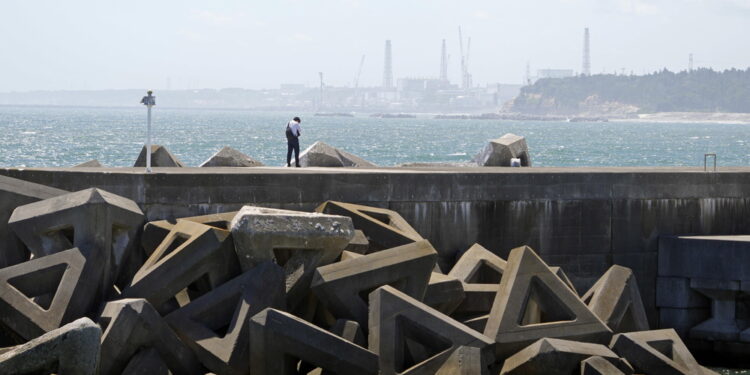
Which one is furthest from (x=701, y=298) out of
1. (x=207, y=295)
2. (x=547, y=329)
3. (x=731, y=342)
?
(x=207, y=295)

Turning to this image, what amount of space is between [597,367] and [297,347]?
2.52 metres

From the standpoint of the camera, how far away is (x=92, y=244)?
1101 cm

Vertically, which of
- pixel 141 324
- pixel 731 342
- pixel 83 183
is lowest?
pixel 731 342

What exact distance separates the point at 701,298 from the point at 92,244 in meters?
7.48

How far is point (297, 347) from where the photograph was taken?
9.84 meters

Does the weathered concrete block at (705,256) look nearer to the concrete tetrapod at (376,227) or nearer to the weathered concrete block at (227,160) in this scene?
the concrete tetrapod at (376,227)

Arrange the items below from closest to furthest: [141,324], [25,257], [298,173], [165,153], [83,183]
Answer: [141,324], [25,257], [83,183], [298,173], [165,153]

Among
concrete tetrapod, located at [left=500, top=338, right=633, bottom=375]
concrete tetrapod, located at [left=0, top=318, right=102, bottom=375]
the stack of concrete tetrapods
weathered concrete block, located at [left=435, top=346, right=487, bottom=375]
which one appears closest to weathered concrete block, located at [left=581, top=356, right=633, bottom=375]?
the stack of concrete tetrapods

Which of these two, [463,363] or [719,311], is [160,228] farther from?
[719,311]

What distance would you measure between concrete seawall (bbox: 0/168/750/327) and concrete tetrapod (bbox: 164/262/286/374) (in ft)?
9.59

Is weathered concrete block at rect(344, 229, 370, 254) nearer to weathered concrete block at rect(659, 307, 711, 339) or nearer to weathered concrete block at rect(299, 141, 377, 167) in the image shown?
weathered concrete block at rect(659, 307, 711, 339)

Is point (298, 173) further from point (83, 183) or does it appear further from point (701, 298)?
point (701, 298)

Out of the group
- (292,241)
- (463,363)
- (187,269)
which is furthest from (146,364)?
(463,363)

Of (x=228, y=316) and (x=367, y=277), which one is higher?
(x=367, y=277)
